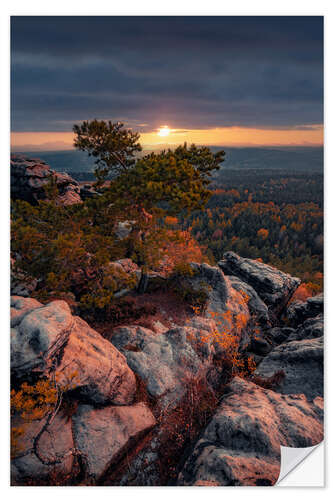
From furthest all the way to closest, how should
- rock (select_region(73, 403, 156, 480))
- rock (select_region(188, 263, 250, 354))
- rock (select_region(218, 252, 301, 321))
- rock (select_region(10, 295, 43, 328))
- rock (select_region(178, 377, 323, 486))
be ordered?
rock (select_region(218, 252, 301, 321)) < rock (select_region(188, 263, 250, 354)) < rock (select_region(10, 295, 43, 328)) < rock (select_region(73, 403, 156, 480)) < rock (select_region(178, 377, 323, 486))

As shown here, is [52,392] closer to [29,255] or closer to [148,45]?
[29,255]

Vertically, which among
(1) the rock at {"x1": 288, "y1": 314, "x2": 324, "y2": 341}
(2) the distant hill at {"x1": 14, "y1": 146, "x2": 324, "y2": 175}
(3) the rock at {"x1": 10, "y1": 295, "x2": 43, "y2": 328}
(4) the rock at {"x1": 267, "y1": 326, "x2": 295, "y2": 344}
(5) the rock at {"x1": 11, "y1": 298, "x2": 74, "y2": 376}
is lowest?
(4) the rock at {"x1": 267, "y1": 326, "x2": 295, "y2": 344}

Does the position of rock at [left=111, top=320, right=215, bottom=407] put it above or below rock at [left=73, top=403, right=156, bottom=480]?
above

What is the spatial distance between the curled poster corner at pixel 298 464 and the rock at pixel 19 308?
20.7 feet

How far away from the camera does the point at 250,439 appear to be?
5359 mm

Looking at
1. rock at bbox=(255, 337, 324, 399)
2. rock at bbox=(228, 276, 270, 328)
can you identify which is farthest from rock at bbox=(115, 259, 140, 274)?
rock at bbox=(255, 337, 324, 399)

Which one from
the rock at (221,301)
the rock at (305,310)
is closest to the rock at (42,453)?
the rock at (221,301)

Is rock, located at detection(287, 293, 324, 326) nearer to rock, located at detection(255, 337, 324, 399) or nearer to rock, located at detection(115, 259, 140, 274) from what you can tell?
rock, located at detection(255, 337, 324, 399)

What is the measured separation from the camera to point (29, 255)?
793 centimetres

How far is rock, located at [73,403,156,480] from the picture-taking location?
17.7ft

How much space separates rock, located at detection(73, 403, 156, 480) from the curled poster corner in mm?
2943

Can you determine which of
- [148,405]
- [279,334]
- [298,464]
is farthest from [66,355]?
[279,334]

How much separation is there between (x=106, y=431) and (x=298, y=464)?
4.27 m
